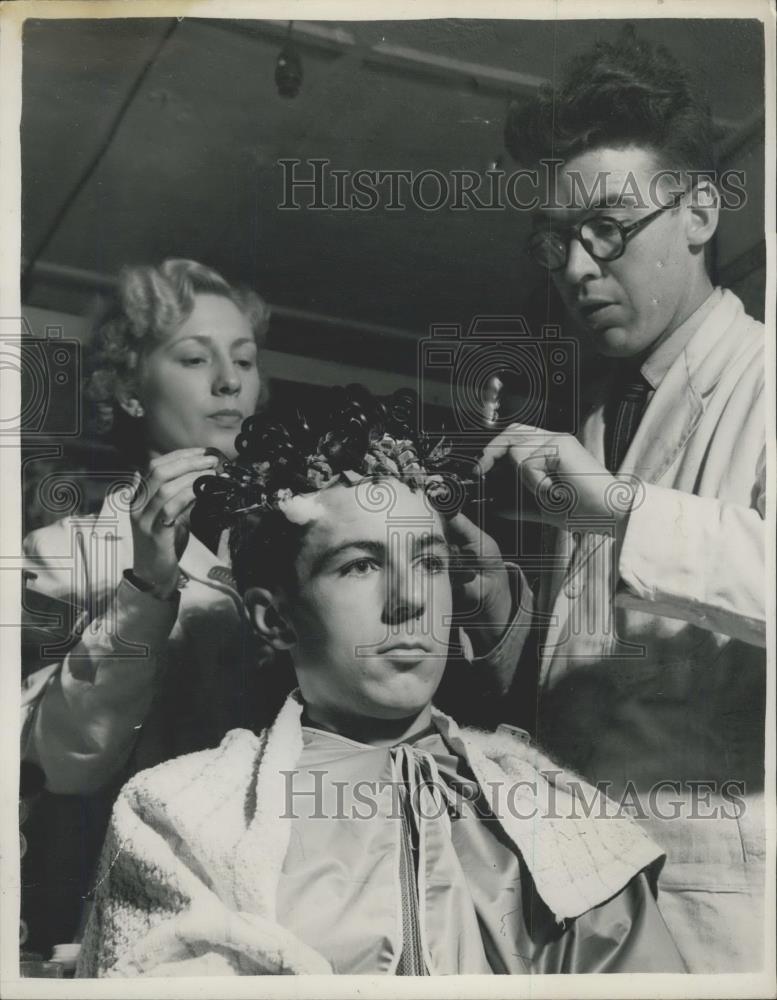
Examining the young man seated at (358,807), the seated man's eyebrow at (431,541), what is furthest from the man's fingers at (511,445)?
the seated man's eyebrow at (431,541)

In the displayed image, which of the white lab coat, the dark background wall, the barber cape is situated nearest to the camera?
the barber cape

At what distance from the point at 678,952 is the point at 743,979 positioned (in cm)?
25

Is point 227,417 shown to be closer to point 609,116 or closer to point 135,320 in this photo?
point 135,320

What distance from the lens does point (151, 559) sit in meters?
3.95

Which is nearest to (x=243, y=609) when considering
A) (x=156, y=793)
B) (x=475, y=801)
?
(x=156, y=793)

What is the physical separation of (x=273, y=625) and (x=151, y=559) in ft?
1.44

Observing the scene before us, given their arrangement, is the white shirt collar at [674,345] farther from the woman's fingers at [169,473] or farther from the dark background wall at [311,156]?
the woman's fingers at [169,473]

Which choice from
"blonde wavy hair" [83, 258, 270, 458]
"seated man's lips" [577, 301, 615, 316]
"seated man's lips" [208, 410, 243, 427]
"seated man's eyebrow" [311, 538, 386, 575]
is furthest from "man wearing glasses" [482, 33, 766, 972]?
"blonde wavy hair" [83, 258, 270, 458]

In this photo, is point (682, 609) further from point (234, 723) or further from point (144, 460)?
point (144, 460)

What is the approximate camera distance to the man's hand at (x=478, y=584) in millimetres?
3943

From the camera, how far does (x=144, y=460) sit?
3986 mm

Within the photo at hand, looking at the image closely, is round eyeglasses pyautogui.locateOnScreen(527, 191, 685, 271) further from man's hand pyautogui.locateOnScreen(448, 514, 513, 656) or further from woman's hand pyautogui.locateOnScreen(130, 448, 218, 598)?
woman's hand pyautogui.locateOnScreen(130, 448, 218, 598)

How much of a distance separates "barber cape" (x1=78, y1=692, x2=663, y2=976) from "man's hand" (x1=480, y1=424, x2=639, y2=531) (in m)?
0.73

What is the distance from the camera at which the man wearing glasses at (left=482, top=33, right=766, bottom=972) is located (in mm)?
3895
